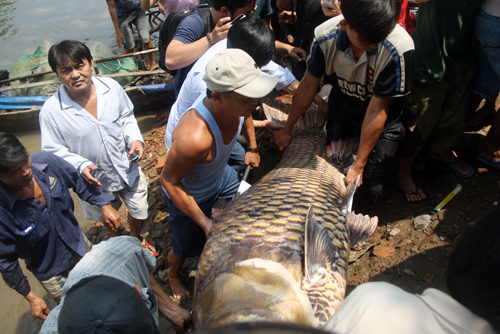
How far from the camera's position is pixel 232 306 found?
1.36 meters

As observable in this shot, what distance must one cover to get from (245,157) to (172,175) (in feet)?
3.88

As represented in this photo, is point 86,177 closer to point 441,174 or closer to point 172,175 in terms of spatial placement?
point 172,175

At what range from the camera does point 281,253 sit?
1689 mm

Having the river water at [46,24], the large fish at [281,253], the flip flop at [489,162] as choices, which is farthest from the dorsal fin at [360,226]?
the river water at [46,24]

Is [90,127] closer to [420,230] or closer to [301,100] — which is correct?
[301,100]

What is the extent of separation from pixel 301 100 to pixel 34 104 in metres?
5.65

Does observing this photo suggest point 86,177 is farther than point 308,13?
No

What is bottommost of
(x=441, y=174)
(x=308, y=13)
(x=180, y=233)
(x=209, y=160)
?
(x=441, y=174)

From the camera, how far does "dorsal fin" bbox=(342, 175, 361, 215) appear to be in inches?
92.9

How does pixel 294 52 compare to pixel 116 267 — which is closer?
pixel 116 267

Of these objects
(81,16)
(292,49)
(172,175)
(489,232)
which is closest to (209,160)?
(172,175)

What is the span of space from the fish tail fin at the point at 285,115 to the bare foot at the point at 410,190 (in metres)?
1.09

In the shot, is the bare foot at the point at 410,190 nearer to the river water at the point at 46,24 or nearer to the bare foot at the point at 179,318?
the bare foot at the point at 179,318

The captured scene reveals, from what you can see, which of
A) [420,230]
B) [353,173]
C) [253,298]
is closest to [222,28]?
[353,173]
